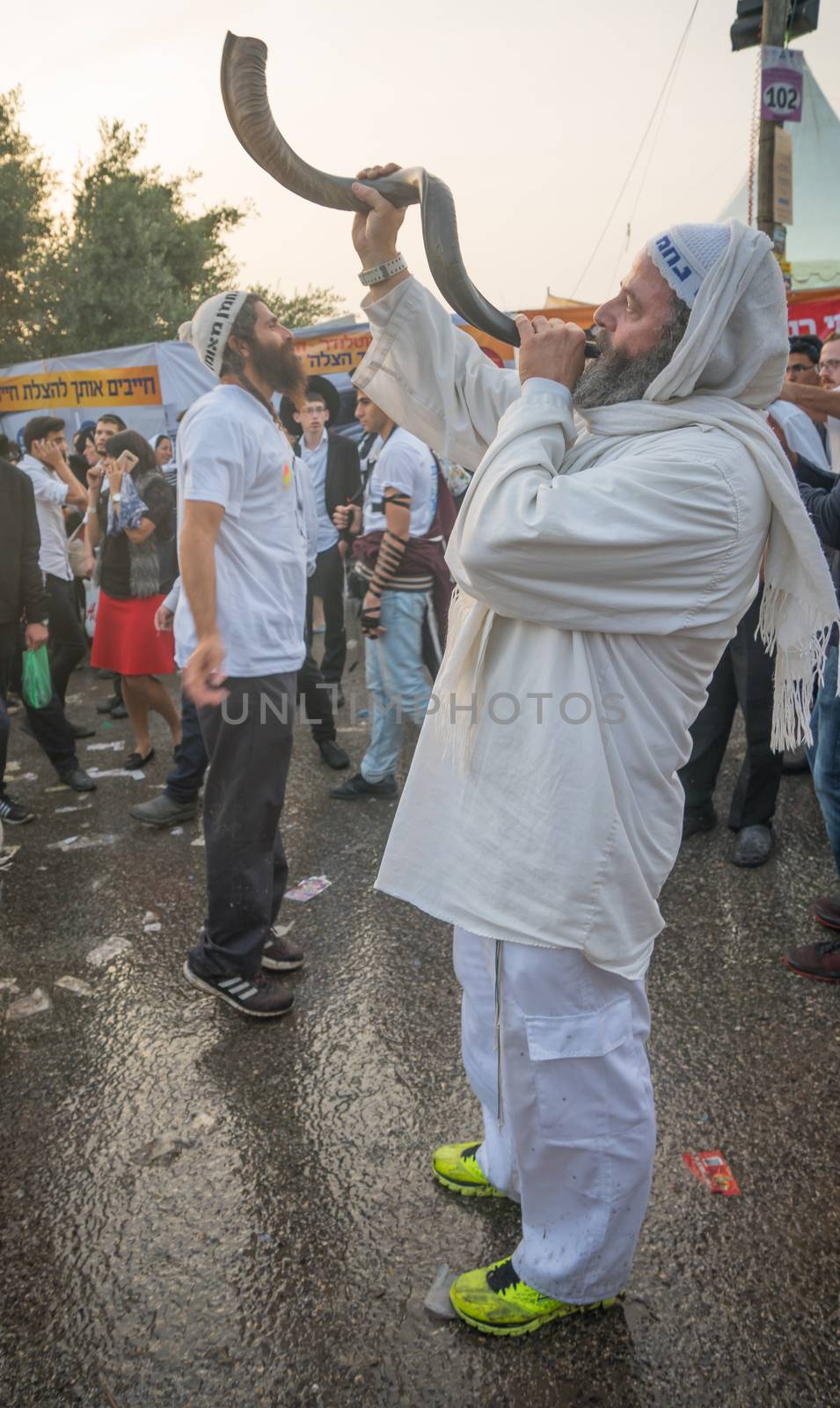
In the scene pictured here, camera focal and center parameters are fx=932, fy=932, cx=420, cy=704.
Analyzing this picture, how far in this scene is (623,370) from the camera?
1.73 meters

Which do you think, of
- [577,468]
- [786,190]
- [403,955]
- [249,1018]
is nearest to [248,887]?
[249,1018]

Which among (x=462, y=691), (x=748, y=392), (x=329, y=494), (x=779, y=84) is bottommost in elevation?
(x=329, y=494)

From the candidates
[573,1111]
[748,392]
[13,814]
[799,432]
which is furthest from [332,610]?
[573,1111]

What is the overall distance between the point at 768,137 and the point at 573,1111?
27.5ft

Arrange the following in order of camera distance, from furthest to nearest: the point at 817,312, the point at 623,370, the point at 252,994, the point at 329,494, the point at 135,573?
the point at 817,312
the point at 329,494
the point at 135,573
the point at 252,994
the point at 623,370

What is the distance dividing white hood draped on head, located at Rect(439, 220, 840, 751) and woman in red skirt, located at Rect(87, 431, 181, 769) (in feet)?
12.7

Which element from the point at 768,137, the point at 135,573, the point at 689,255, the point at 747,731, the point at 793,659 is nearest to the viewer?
the point at 689,255

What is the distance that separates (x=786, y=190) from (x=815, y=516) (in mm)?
6216

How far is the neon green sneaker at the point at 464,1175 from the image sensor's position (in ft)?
7.43

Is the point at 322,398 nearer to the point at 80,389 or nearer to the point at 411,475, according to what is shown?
→ the point at 411,475

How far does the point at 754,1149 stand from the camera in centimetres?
240

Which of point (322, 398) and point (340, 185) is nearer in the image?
point (340, 185)

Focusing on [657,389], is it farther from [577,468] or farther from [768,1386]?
[768,1386]

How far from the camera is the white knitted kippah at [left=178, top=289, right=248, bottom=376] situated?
2938mm
